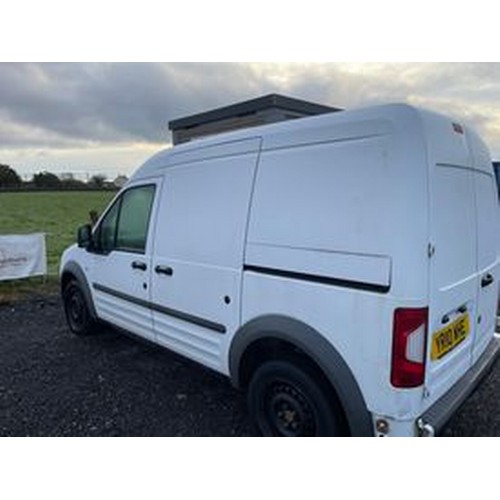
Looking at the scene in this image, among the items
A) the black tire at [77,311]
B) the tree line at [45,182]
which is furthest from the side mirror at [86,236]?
the tree line at [45,182]

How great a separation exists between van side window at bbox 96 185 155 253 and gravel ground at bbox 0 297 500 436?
1.02 m

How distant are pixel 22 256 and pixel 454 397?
7.24 meters

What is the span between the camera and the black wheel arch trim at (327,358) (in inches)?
87.8

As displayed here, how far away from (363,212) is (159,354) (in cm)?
313

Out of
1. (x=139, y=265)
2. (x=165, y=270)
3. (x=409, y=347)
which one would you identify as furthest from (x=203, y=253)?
(x=409, y=347)

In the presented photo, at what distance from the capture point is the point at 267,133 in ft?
8.95

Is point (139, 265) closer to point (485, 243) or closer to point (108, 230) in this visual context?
point (108, 230)

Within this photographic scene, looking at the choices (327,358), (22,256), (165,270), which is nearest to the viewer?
(327,358)

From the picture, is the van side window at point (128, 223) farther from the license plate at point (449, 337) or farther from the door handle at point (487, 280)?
the door handle at point (487, 280)

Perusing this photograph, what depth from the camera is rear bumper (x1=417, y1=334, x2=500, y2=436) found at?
2.20 metres

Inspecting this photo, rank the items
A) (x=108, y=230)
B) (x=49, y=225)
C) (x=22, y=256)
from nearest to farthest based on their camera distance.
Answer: (x=108, y=230) → (x=22, y=256) → (x=49, y=225)

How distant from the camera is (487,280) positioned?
2.84 metres

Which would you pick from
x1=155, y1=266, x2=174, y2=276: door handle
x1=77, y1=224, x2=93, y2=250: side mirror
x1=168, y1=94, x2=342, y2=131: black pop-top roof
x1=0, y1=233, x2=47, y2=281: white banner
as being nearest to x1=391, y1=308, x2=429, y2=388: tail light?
x1=155, y1=266, x2=174, y2=276: door handle

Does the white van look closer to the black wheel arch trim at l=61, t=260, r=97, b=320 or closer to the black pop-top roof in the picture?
the black wheel arch trim at l=61, t=260, r=97, b=320
